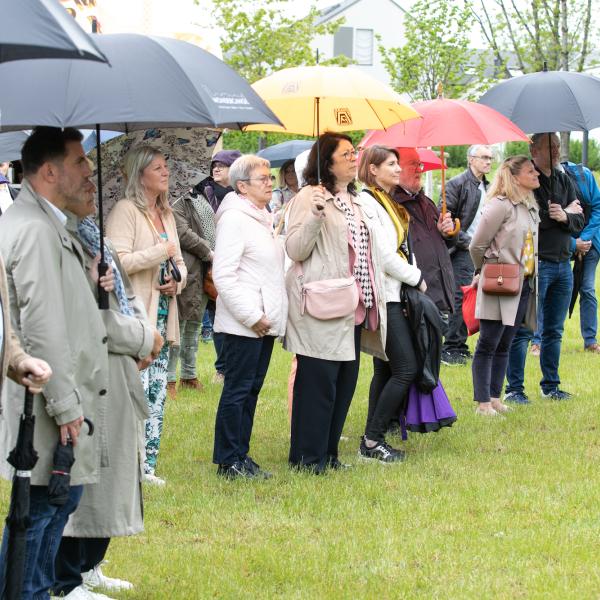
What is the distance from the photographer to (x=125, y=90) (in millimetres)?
4742

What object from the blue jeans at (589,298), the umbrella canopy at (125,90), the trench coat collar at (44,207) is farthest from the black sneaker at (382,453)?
the blue jeans at (589,298)

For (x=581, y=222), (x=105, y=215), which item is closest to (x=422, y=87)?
(x=581, y=222)

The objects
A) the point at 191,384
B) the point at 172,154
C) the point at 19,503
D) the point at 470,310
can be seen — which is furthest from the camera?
the point at 191,384

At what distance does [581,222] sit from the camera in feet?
32.5

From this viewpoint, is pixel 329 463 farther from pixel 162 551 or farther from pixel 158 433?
pixel 162 551

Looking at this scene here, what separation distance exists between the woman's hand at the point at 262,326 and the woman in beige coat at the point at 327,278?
0.88 feet

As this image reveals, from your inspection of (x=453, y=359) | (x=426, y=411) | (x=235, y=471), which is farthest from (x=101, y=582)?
(x=453, y=359)

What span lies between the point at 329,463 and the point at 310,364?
79 centimetres

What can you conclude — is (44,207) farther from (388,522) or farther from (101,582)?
(388,522)

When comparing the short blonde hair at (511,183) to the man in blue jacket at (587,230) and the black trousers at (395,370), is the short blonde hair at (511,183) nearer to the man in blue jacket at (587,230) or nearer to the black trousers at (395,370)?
the man in blue jacket at (587,230)

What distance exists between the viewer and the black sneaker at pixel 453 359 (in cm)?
1251

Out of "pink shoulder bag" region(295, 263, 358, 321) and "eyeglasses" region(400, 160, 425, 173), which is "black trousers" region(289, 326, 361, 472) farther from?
"eyeglasses" region(400, 160, 425, 173)

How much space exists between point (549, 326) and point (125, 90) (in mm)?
6363

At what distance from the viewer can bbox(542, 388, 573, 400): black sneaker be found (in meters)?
10.2
